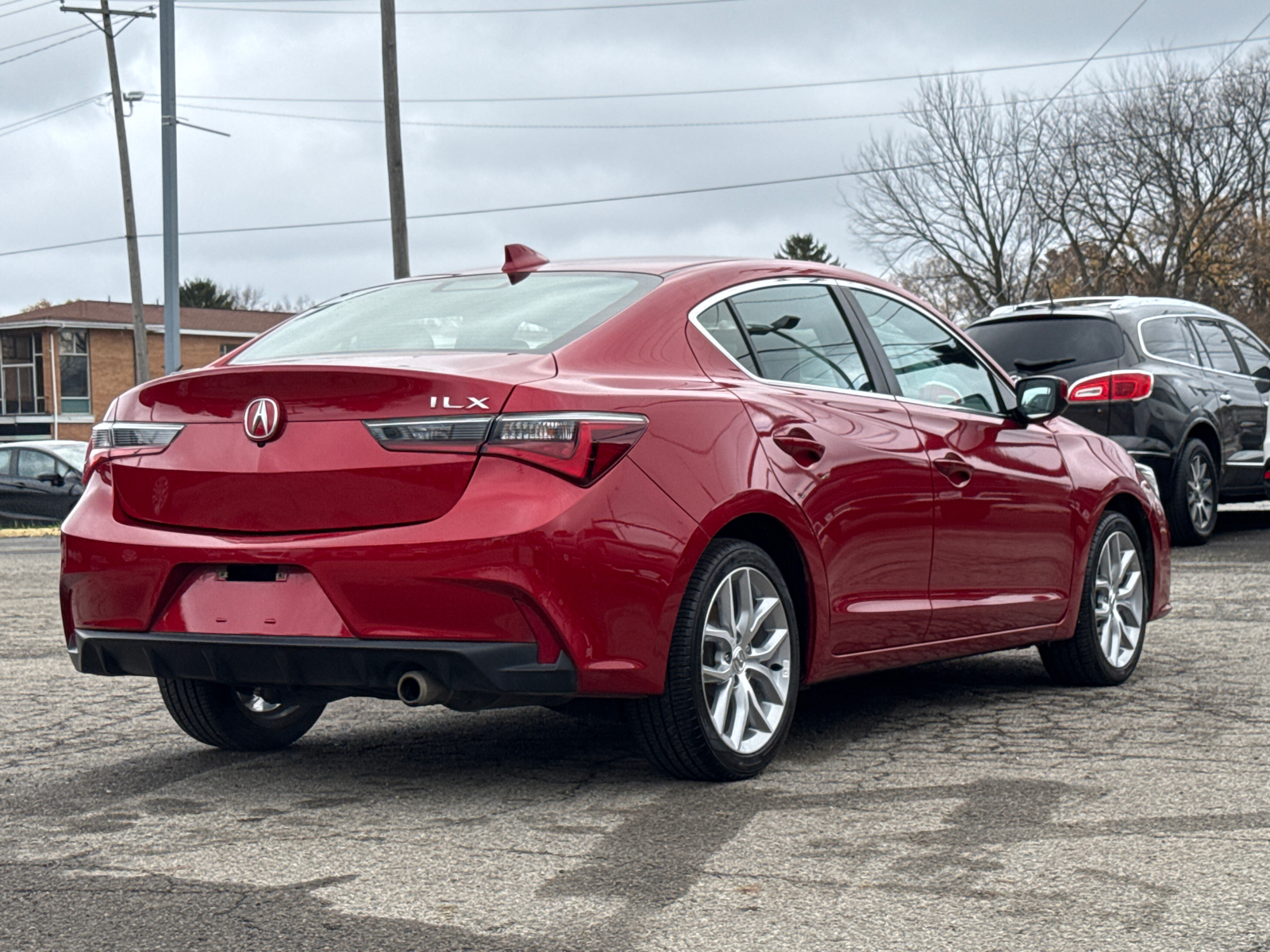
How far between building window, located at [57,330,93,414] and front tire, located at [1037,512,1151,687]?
56.0 m

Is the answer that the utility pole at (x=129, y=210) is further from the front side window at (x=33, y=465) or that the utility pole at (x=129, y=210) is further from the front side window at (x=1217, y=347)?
the front side window at (x=1217, y=347)

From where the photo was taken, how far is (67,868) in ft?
12.7

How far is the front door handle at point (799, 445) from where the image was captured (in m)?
4.86

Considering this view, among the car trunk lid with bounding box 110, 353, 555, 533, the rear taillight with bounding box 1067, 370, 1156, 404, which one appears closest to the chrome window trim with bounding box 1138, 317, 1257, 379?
the rear taillight with bounding box 1067, 370, 1156, 404

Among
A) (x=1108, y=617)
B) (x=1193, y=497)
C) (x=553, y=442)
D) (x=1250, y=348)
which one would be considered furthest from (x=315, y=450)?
(x=1250, y=348)

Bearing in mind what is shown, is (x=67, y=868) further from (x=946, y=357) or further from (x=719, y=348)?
(x=946, y=357)

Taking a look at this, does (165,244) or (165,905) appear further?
(165,244)

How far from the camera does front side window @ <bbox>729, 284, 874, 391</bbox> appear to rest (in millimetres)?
5176

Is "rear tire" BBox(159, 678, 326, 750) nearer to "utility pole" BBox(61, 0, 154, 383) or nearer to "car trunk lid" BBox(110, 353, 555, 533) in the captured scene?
"car trunk lid" BBox(110, 353, 555, 533)

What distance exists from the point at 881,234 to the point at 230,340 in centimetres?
2587

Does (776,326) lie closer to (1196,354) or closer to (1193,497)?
(1193,497)

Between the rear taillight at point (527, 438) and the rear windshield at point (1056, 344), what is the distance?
793 cm

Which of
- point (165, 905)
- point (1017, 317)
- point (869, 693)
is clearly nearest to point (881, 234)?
point (1017, 317)

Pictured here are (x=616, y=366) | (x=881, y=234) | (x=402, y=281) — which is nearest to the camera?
(x=616, y=366)
